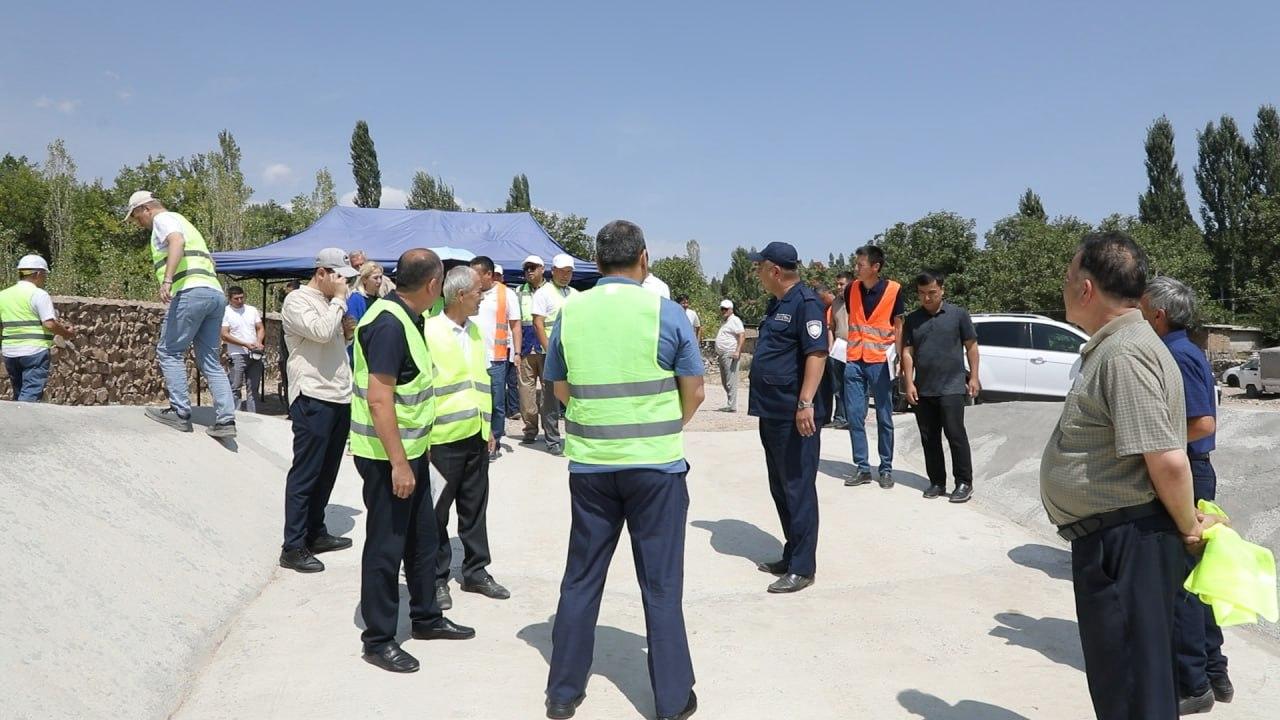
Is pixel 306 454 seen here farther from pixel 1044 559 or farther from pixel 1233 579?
pixel 1044 559

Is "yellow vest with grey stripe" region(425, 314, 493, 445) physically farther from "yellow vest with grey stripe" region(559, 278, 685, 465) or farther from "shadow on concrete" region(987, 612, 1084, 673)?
"shadow on concrete" region(987, 612, 1084, 673)

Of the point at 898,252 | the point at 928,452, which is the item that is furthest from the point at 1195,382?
the point at 898,252

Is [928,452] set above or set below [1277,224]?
below

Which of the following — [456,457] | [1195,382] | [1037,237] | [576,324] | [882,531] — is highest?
Answer: [1037,237]

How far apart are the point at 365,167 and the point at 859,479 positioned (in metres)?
49.7

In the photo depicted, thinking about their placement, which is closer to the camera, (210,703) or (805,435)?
(210,703)

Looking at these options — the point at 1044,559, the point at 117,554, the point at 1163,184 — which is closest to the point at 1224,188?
the point at 1163,184

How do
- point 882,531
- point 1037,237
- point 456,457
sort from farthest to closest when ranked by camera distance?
point 1037,237 → point 882,531 → point 456,457

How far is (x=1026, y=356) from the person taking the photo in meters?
12.8

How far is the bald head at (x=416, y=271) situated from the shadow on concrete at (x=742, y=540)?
2.97 metres

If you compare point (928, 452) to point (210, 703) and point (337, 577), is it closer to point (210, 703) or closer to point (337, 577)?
point (337, 577)

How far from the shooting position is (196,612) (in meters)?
4.05

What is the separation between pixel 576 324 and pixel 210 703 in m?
2.10

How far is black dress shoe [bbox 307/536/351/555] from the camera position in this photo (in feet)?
17.7
